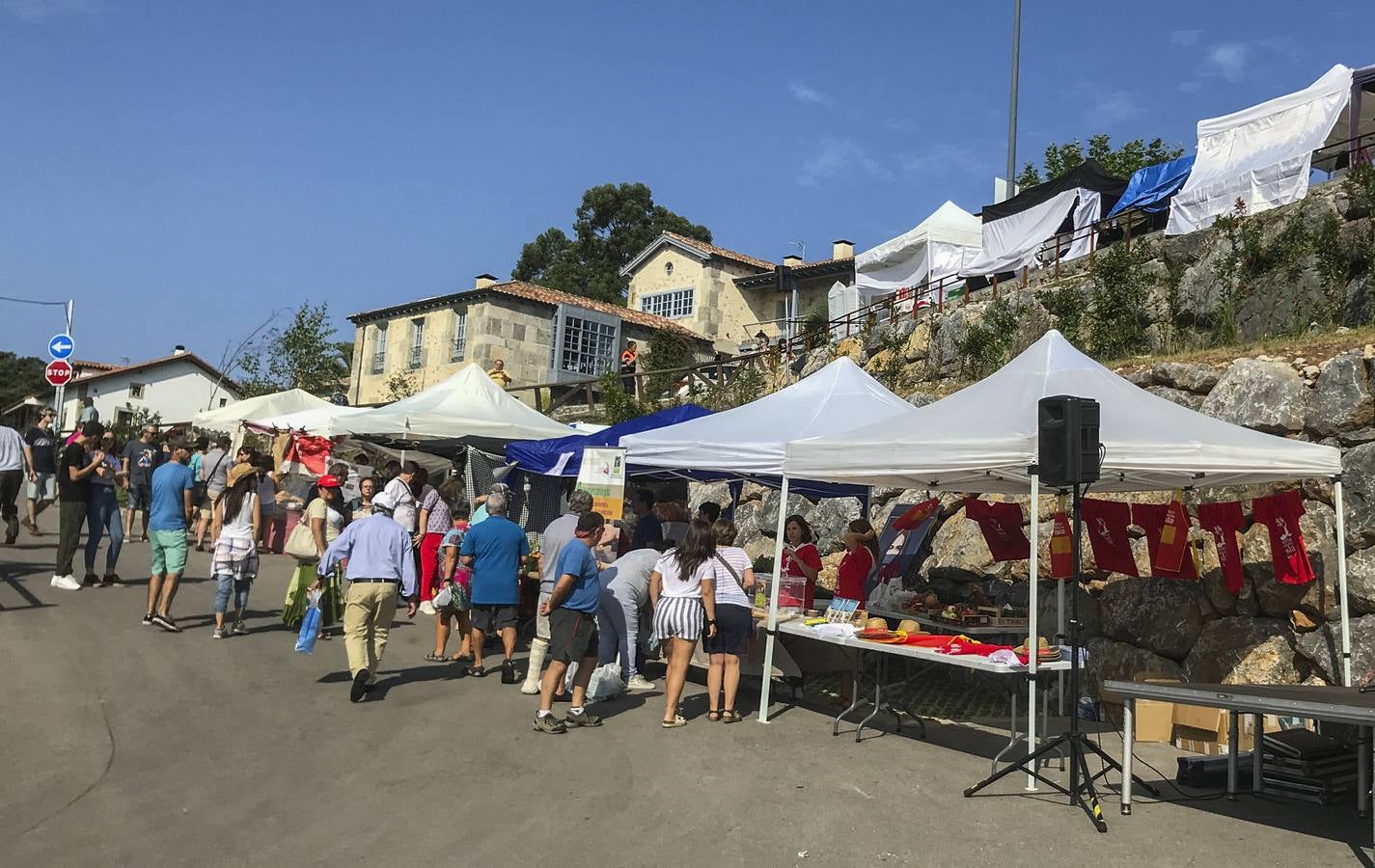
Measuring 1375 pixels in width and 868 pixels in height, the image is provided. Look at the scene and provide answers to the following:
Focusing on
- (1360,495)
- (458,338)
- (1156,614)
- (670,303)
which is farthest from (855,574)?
(670,303)

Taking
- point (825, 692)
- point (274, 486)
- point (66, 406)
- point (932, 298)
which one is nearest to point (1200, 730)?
point (825, 692)

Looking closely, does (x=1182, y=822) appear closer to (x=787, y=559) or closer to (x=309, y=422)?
(x=787, y=559)

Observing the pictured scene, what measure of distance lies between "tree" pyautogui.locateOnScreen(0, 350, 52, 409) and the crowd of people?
224 feet

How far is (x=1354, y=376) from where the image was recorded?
10586 mm

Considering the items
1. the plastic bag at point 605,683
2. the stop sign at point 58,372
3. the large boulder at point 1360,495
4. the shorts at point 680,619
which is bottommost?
the plastic bag at point 605,683

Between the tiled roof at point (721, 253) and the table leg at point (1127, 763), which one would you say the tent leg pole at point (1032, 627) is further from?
the tiled roof at point (721, 253)

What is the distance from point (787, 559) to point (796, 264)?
28.4 m

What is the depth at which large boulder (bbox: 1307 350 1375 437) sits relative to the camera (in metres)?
10.4

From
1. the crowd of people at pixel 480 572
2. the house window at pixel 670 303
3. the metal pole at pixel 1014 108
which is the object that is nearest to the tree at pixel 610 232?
the house window at pixel 670 303

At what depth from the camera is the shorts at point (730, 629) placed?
8.35 meters

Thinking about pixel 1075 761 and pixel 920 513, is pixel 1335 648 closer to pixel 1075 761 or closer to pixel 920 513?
pixel 920 513

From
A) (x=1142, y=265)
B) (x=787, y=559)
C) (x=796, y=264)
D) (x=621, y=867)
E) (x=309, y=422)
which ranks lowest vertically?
(x=621, y=867)

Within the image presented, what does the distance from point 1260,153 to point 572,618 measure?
1505 centimetres

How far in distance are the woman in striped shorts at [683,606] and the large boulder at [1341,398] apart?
6734 mm
